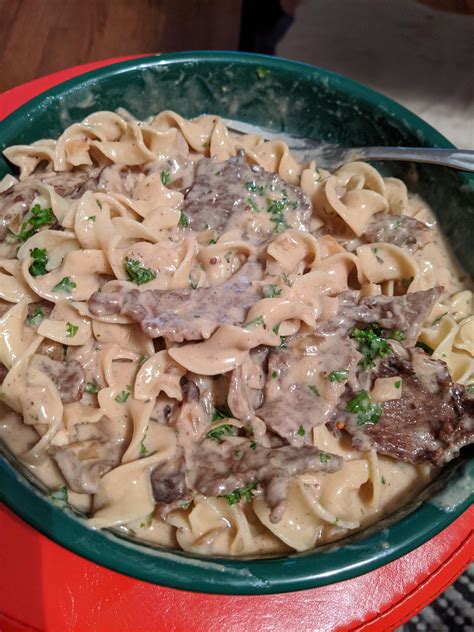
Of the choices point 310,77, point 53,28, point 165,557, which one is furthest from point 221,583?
point 53,28

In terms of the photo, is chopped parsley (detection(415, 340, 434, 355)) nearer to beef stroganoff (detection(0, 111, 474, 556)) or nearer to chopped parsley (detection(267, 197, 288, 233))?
beef stroganoff (detection(0, 111, 474, 556))

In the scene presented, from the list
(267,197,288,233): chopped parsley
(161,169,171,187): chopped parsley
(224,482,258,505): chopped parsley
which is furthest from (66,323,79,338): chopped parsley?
(267,197,288,233): chopped parsley

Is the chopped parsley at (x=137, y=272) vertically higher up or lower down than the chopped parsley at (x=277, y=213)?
lower down

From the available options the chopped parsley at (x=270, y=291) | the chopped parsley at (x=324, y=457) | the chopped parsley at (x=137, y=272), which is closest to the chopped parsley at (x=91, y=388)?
the chopped parsley at (x=137, y=272)

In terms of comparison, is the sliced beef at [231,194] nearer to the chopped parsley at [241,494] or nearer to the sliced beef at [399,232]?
the sliced beef at [399,232]

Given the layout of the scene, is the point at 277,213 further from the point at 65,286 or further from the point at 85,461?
the point at 85,461
